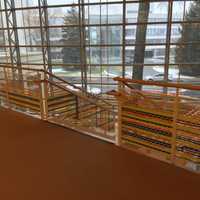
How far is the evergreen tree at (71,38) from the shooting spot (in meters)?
7.14

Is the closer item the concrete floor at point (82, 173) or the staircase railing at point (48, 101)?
the concrete floor at point (82, 173)

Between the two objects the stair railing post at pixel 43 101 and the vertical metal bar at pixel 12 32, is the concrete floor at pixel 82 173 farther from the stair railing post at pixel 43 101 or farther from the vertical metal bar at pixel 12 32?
the vertical metal bar at pixel 12 32

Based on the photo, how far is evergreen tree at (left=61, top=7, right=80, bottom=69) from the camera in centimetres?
714

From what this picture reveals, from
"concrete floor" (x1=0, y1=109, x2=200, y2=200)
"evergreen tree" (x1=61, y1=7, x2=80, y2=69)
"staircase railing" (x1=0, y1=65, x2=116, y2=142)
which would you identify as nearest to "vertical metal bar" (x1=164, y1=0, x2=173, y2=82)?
"staircase railing" (x1=0, y1=65, x2=116, y2=142)

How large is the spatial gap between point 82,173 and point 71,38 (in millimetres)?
5778

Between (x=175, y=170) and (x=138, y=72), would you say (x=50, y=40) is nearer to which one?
(x=138, y=72)

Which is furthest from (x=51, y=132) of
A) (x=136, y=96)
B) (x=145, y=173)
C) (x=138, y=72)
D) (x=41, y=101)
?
(x=138, y=72)

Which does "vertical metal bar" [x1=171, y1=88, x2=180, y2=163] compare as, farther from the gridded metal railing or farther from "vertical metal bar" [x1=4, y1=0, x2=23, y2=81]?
"vertical metal bar" [x1=4, y1=0, x2=23, y2=81]

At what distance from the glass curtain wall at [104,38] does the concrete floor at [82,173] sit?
14.4 ft

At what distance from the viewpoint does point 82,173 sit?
216cm

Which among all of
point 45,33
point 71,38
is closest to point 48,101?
point 71,38

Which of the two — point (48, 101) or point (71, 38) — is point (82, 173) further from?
point (71, 38)

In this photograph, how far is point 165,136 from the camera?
227 cm

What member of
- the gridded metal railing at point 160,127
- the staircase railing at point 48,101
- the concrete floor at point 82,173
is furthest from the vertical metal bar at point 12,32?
the gridded metal railing at point 160,127
